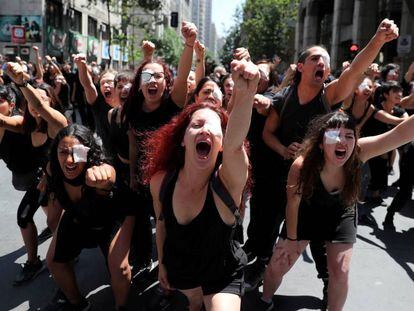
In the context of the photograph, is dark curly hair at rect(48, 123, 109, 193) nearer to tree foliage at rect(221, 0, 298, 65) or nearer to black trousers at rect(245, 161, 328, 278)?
black trousers at rect(245, 161, 328, 278)

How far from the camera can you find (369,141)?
289cm

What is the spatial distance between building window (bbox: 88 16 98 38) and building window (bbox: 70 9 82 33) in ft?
6.61

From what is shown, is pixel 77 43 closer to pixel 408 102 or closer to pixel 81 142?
pixel 408 102

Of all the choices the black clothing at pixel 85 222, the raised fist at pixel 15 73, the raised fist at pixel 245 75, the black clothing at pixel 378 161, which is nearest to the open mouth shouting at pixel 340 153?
the raised fist at pixel 245 75

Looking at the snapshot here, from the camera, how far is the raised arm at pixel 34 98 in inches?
133

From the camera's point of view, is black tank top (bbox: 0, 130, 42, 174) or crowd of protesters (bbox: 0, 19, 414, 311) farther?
black tank top (bbox: 0, 130, 42, 174)

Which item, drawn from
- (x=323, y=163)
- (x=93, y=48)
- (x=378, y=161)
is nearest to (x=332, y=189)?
(x=323, y=163)

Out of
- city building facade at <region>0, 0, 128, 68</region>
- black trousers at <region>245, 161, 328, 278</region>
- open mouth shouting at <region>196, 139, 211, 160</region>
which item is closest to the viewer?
open mouth shouting at <region>196, 139, 211, 160</region>

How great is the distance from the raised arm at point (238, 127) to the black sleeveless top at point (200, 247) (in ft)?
0.53

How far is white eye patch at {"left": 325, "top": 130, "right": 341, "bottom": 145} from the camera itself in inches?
113

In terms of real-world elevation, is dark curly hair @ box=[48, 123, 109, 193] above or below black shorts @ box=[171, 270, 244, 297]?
above

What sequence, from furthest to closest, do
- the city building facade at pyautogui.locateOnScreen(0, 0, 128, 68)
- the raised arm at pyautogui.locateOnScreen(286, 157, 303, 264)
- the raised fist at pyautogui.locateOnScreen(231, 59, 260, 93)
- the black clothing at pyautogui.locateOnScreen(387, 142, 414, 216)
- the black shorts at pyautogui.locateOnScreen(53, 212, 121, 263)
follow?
1. the city building facade at pyautogui.locateOnScreen(0, 0, 128, 68)
2. the black clothing at pyautogui.locateOnScreen(387, 142, 414, 216)
3. the black shorts at pyautogui.locateOnScreen(53, 212, 121, 263)
4. the raised arm at pyautogui.locateOnScreen(286, 157, 303, 264)
5. the raised fist at pyautogui.locateOnScreen(231, 59, 260, 93)

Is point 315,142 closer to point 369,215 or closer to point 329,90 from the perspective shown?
point 329,90

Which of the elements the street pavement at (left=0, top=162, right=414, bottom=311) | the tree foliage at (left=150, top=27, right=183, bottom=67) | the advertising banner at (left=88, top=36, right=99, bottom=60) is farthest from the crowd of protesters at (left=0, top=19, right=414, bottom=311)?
the tree foliage at (left=150, top=27, right=183, bottom=67)
